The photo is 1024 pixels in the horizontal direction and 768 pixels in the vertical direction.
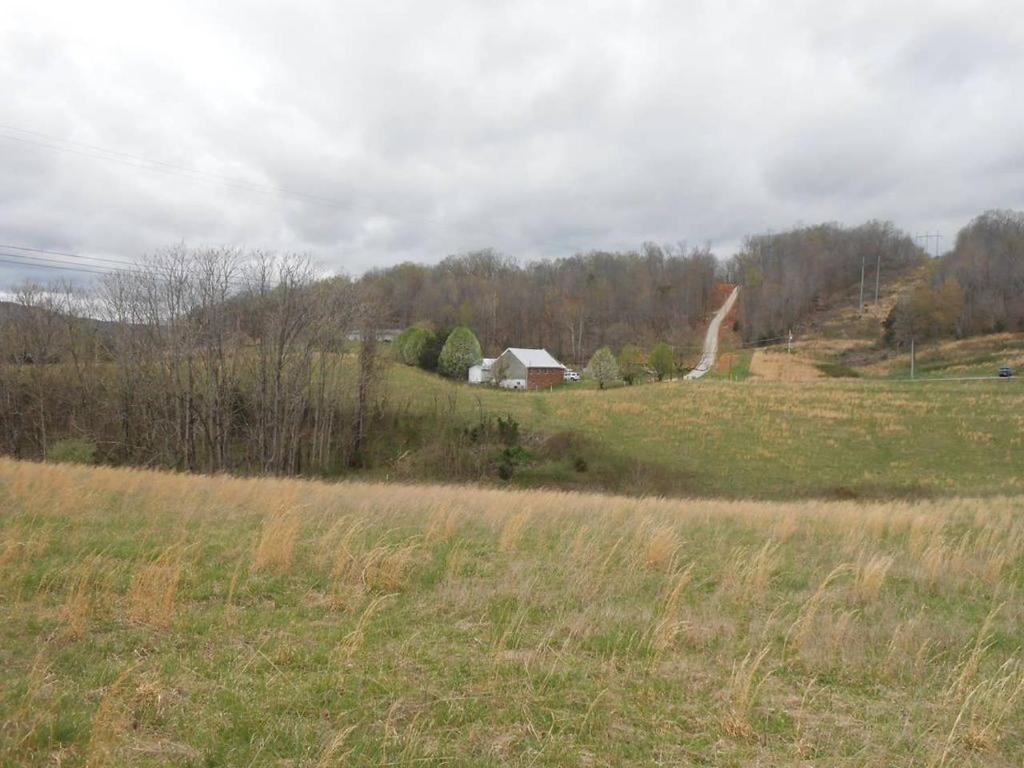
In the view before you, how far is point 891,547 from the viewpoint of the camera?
877 centimetres

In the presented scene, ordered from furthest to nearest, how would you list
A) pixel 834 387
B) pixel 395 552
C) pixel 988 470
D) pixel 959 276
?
pixel 959 276, pixel 834 387, pixel 988 470, pixel 395 552

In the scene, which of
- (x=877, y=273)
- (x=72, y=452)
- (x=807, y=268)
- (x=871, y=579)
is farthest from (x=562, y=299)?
(x=871, y=579)

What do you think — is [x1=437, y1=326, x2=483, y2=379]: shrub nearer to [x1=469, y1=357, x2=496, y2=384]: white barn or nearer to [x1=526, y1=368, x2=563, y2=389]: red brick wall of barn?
[x1=469, y1=357, x2=496, y2=384]: white barn

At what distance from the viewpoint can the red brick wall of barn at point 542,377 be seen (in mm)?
79125

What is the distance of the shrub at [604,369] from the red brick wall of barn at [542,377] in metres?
6.73

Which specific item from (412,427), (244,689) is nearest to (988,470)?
(412,427)

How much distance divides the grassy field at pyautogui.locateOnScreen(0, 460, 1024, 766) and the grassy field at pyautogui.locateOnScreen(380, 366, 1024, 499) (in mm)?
29637

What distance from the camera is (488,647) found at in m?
4.77

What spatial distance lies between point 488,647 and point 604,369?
70249mm

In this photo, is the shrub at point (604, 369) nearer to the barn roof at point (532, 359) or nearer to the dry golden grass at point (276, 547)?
the barn roof at point (532, 359)

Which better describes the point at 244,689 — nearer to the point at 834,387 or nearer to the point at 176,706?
the point at 176,706

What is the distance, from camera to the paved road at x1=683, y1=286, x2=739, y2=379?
314ft

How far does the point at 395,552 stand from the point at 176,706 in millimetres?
3110

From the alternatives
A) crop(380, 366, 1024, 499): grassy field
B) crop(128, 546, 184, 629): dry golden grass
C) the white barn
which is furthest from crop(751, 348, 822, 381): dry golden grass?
crop(128, 546, 184, 629): dry golden grass
